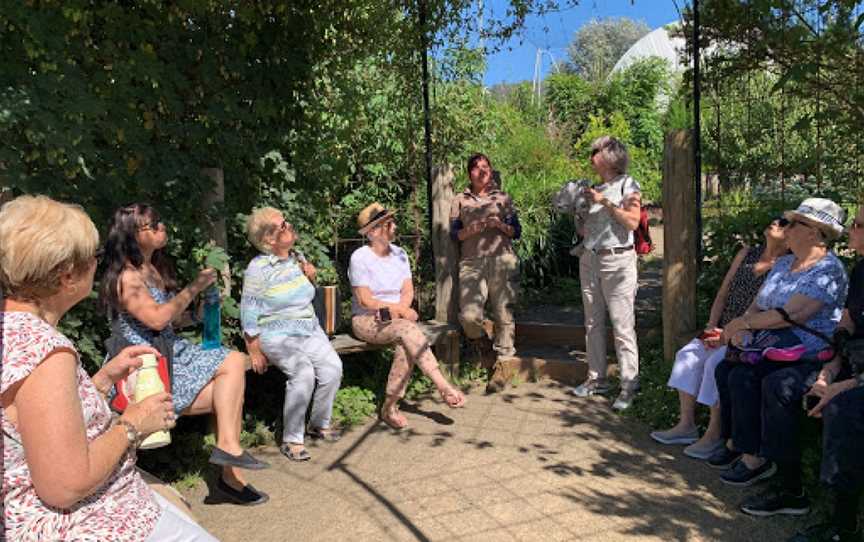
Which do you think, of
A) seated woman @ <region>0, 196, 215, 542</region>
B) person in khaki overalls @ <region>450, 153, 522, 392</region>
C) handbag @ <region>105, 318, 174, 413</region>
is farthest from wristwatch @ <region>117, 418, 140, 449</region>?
person in khaki overalls @ <region>450, 153, 522, 392</region>

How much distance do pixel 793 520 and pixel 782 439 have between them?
360 millimetres

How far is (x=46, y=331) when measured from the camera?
197 centimetres

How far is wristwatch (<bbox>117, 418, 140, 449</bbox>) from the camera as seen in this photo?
2.15 meters

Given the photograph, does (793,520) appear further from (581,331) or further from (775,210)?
(581,331)

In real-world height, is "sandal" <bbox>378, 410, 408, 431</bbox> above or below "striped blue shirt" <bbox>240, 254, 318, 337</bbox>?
below

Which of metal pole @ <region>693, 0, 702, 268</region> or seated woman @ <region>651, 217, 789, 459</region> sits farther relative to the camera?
metal pole @ <region>693, 0, 702, 268</region>

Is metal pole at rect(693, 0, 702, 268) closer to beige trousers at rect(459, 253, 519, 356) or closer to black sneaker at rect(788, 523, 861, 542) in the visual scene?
beige trousers at rect(459, 253, 519, 356)

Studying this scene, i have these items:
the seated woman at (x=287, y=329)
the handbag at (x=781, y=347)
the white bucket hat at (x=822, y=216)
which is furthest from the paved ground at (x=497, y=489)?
the white bucket hat at (x=822, y=216)

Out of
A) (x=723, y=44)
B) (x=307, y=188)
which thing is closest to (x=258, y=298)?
(x=307, y=188)

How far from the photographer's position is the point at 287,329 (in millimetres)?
4887

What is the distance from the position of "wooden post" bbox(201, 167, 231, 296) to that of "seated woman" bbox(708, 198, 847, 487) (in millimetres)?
3028

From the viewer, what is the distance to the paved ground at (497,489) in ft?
12.3

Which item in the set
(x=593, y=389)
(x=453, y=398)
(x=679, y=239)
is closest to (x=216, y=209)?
(x=453, y=398)

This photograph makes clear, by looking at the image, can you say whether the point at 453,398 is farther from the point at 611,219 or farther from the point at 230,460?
the point at 230,460
